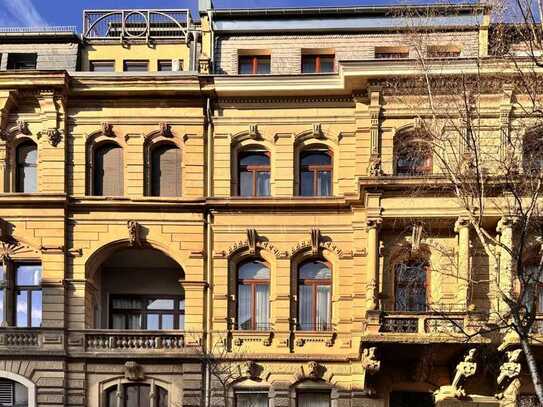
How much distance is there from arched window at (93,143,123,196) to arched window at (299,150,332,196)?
6.51m

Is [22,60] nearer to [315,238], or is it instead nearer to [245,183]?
[245,183]

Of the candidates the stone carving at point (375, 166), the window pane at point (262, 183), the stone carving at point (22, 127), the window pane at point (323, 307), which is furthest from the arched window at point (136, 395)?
the stone carving at point (375, 166)

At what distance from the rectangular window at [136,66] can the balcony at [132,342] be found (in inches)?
380

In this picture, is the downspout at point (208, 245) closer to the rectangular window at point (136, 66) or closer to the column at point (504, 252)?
the rectangular window at point (136, 66)

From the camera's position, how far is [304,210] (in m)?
27.8

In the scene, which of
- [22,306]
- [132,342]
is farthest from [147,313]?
[22,306]

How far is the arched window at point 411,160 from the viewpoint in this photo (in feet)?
88.4

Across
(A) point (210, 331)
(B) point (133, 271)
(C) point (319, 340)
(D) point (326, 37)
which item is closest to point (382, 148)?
(D) point (326, 37)

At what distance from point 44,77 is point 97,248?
6.21 meters

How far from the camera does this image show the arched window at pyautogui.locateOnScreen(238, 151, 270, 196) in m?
28.6

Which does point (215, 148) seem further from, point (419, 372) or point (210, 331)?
point (419, 372)

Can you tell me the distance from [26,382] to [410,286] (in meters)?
13.3

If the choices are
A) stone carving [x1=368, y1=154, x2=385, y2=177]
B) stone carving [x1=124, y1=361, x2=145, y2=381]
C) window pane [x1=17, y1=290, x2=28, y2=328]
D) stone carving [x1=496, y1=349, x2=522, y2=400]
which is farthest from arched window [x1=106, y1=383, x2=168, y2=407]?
stone carving [x1=496, y1=349, x2=522, y2=400]

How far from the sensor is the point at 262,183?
1128 inches
